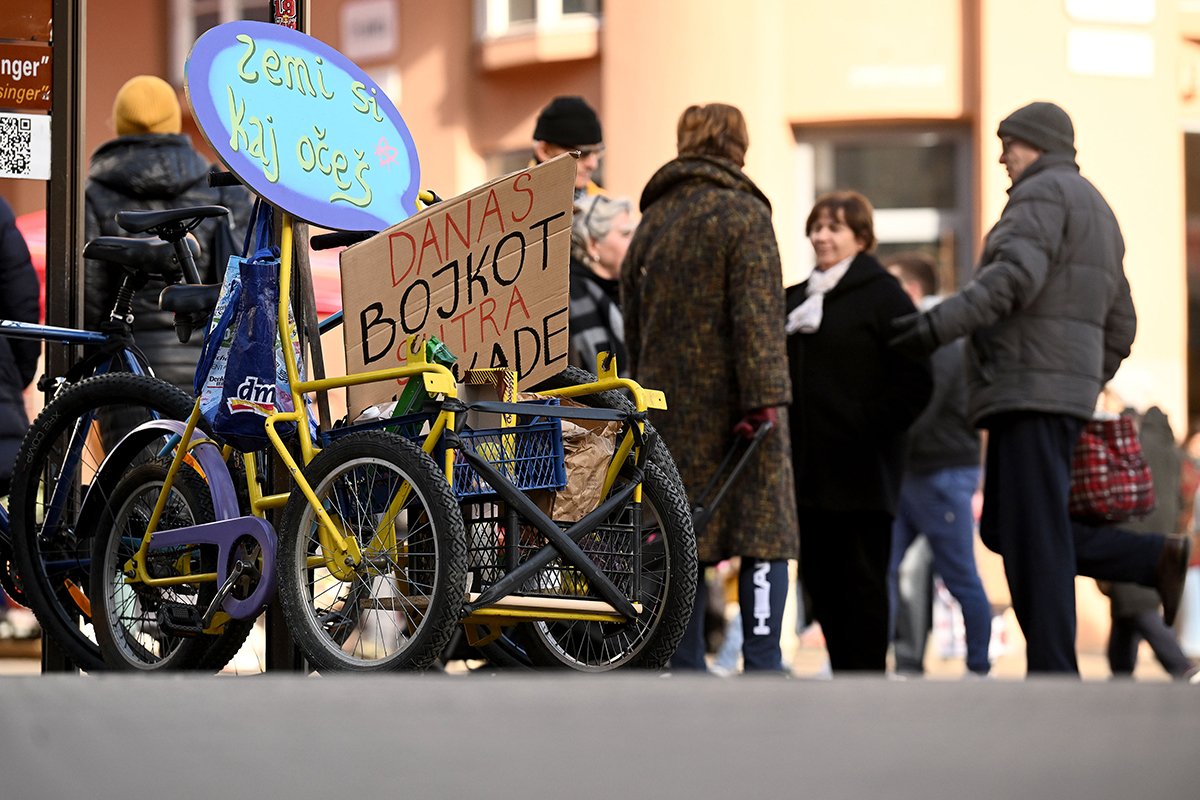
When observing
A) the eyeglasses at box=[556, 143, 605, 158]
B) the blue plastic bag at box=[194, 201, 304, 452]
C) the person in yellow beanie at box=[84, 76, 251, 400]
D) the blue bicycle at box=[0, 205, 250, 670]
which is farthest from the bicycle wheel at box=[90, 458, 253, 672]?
the eyeglasses at box=[556, 143, 605, 158]

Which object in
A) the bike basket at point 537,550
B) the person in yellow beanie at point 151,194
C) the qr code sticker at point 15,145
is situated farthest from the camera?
the person in yellow beanie at point 151,194

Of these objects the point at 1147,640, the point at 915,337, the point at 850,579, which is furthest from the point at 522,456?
the point at 1147,640

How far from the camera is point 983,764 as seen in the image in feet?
10.7

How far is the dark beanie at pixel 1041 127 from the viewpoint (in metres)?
6.52

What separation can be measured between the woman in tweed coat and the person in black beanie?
0.68m

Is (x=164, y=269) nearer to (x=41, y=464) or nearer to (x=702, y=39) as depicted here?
→ (x=41, y=464)

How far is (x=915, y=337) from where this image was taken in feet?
21.4

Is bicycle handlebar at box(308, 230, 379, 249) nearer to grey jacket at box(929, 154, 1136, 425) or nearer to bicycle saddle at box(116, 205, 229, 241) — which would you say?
bicycle saddle at box(116, 205, 229, 241)

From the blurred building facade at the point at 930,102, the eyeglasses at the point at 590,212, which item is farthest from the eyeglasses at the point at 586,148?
the blurred building facade at the point at 930,102

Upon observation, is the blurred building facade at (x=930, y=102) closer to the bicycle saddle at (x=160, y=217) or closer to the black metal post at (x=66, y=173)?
the black metal post at (x=66, y=173)

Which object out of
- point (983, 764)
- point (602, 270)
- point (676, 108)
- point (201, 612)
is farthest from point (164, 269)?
point (676, 108)

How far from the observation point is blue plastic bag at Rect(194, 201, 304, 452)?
462 cm

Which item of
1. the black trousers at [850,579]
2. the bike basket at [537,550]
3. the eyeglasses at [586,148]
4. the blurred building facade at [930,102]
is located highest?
the blurred building facade at [930,102]

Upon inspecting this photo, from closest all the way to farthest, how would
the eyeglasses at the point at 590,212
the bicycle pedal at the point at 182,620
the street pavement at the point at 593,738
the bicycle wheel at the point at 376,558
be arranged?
the street pavement at the point at 593,738
the bicycle wheel at the point at 376,558
the bicycle pedal at the point at 182,620
the eyeglasses at the point at 590,212
